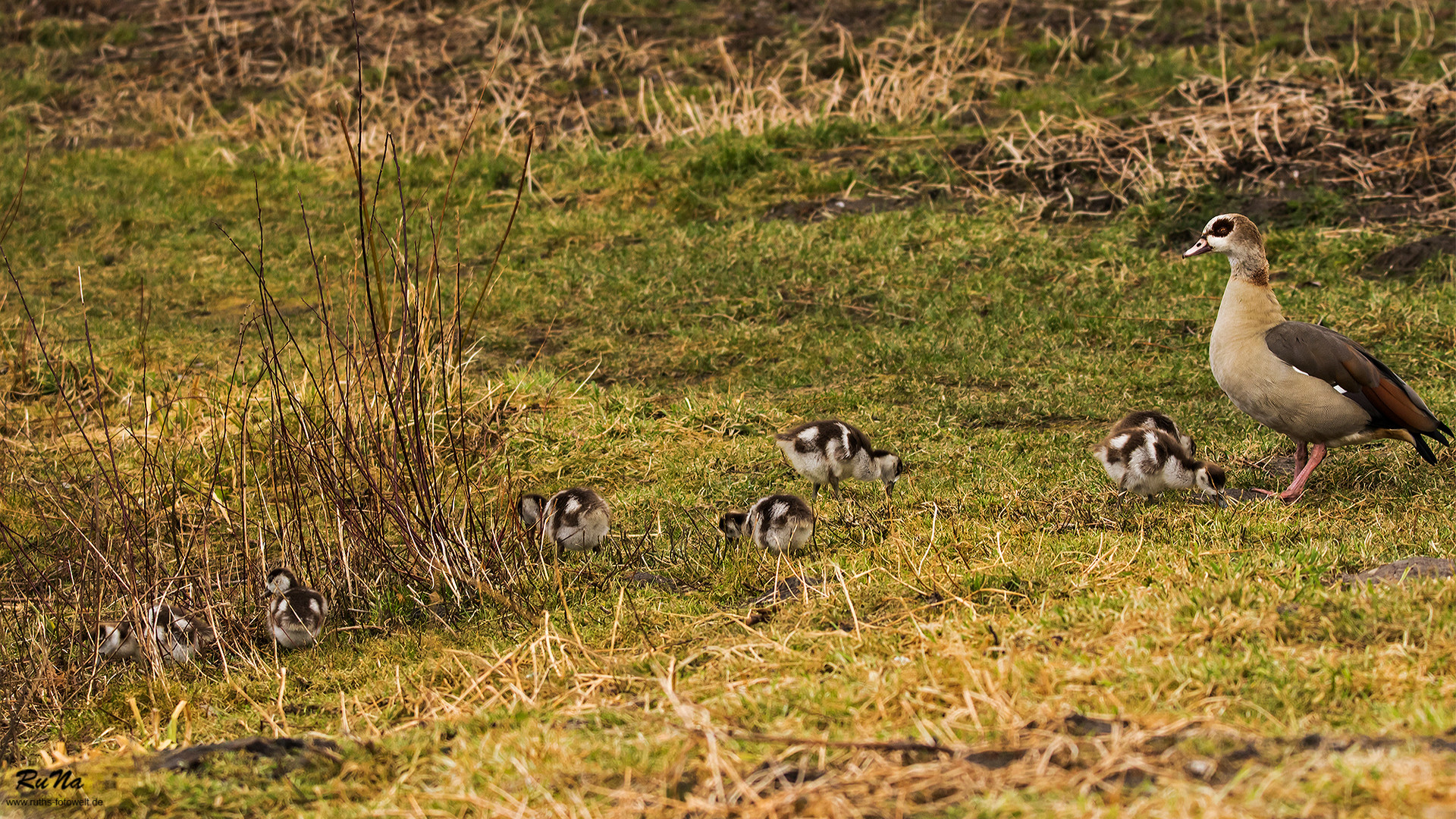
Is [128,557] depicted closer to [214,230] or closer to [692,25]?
[214,230]

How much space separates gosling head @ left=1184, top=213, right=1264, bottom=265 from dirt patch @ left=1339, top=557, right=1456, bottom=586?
2.54 meters

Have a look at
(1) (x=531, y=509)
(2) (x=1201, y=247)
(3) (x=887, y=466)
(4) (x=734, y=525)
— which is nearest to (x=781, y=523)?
(4) (x=734, y=525)

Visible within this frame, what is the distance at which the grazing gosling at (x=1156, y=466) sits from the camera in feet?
19.3

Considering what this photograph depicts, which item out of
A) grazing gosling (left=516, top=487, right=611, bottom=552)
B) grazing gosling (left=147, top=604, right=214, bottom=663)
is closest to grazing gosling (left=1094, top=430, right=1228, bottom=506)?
grazing gosling (left=516, top=487, right=611, bottom=552)

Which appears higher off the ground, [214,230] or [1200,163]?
[1200,163]

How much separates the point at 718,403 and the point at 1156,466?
3.23 metres

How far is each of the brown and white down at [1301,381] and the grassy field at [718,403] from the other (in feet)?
1.03

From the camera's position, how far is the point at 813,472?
659cm

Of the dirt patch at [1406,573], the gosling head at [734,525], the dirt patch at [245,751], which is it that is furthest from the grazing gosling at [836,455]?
the dirt patch at [245,751]

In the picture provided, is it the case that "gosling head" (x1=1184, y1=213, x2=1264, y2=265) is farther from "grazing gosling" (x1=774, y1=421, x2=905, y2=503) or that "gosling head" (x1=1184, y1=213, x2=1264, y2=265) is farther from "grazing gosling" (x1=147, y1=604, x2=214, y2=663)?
"grazing gosling" (x1=147, y1=604, x2=214, y2=663)

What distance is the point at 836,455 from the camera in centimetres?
639

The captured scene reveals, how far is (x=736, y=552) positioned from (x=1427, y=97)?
9580 millimetres

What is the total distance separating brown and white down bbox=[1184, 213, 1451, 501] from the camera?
618cm

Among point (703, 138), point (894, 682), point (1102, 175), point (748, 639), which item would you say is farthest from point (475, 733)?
point (703, 138)
